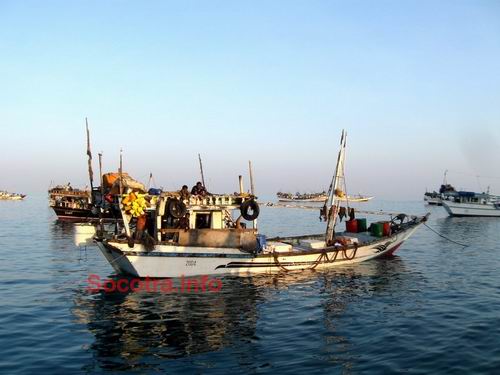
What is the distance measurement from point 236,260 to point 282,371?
11.7 metres

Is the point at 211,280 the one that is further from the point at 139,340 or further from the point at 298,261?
the point at 139,340

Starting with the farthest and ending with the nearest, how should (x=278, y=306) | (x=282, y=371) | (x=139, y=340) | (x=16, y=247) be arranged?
(x=16, y=247)
(x=278, y=306)
(x=139, y=340)
(x=282, y=371)

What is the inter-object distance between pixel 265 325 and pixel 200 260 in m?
7.60

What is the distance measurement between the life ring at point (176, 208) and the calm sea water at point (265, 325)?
4119 millimetres

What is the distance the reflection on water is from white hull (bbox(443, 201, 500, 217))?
66781 mm

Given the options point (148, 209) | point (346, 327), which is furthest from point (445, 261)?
point (148, 209)

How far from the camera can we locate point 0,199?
568 feet

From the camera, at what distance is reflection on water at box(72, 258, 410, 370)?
12820 mm

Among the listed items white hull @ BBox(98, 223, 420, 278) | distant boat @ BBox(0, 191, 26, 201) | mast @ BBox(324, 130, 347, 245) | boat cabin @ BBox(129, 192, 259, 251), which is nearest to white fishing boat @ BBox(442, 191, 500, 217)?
mast @ BBox(324, 130, 347, 245)

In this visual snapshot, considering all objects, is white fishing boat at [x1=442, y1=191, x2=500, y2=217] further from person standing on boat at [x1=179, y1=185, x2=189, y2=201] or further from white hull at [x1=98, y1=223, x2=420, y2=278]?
person standing on boat at [x1=179, y1=185, x2=189, y2=201]

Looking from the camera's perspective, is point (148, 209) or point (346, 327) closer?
point (346, 327)

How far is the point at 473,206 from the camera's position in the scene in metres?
81.9

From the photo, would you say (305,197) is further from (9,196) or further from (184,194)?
(184,194)

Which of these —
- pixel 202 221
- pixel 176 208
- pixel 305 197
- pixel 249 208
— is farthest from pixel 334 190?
pixel 305 197
